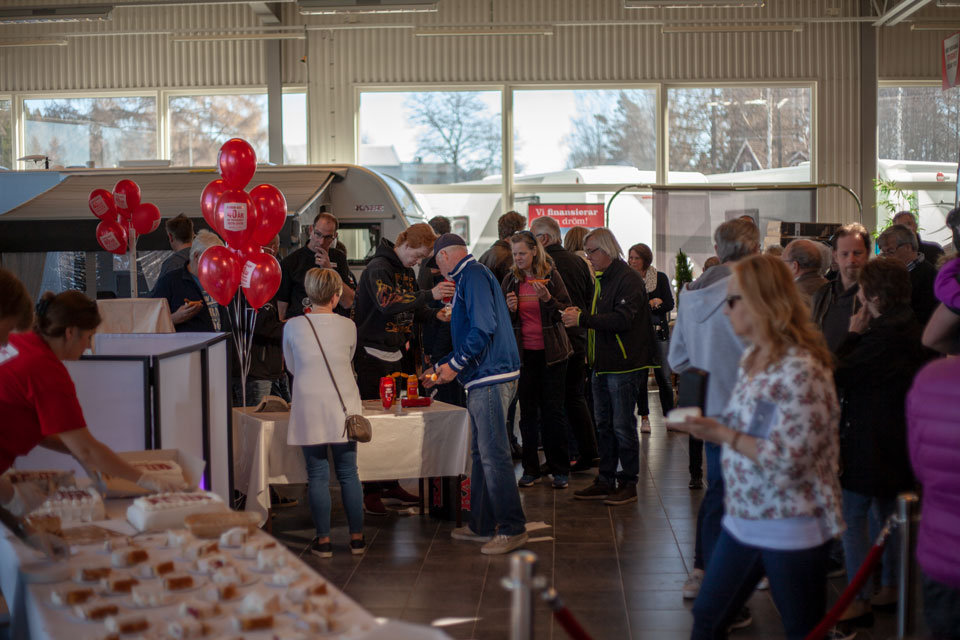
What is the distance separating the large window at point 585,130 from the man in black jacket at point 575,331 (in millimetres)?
7998

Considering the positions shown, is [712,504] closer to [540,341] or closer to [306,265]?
[540,341]

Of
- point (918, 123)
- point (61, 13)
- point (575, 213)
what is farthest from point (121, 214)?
point (918, 123)

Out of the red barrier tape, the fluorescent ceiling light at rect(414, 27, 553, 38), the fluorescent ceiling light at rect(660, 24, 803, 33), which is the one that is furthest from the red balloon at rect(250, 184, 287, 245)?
the fluorescent ceiling light at rect(660, 24, 803, 33)

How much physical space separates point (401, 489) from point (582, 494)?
3.65 ft

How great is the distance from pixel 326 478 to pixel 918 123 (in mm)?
12443

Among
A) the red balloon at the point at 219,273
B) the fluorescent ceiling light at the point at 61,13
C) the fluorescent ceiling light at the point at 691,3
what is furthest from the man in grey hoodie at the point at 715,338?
the fluorescent ceiling light at the point at 61,13

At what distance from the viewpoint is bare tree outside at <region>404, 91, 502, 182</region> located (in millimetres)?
14344

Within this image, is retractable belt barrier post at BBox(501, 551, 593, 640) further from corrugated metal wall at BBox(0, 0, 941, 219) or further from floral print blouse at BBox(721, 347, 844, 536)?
corrugated metal wall at BBox(0, 0, 941, 219)

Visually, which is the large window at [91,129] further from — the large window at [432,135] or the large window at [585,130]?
the large window at [585,130]

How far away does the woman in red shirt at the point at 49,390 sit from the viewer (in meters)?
2.80

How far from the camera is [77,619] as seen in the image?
2.11 meters

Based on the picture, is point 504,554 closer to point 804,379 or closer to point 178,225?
point 804,379

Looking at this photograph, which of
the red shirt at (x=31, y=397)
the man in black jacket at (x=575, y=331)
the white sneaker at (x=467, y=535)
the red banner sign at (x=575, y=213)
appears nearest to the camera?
the red shirt at (x=31, y=397)

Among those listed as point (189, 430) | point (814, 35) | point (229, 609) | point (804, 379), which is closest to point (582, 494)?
point (189, 430)
